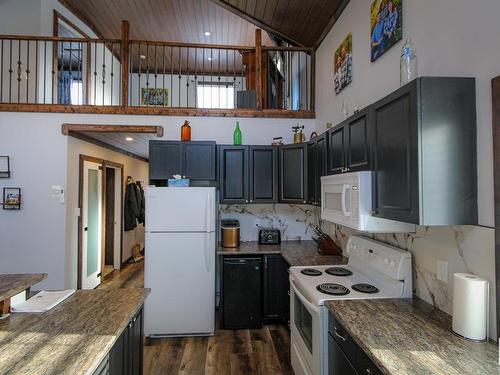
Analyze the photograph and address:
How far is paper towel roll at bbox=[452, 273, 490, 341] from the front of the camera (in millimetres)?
1282

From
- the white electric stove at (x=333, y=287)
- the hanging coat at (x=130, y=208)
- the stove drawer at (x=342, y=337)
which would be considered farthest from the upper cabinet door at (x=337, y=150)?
the hanging coat at (x=130, y=208)

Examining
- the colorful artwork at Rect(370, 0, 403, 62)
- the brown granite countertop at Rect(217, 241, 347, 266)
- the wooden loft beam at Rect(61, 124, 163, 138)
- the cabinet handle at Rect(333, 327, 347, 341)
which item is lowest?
the cabinet handle at Rect(333, 327, 347, 341)

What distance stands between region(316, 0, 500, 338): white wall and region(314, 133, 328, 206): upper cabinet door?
54 cm

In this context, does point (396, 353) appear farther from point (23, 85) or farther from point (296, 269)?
point (23, 85)

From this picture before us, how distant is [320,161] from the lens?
288 cm

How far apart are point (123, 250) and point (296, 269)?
4.43 meters

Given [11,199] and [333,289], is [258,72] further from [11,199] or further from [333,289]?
[11,199]

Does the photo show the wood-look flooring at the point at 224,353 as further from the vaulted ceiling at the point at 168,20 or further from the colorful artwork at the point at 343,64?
the vaulted ceiling at the point at 168,20

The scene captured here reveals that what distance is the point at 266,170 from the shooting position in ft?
11.8

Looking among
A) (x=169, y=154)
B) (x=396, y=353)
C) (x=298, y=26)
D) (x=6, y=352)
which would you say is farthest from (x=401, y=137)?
(x=298, y=26)

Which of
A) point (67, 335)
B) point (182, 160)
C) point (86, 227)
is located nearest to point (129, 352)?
point (67, 335)

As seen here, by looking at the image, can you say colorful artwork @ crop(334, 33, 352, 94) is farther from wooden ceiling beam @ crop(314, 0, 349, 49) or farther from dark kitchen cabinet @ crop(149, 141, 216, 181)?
dark kitchen cabinet @ crop(149, 141, 216, 181)

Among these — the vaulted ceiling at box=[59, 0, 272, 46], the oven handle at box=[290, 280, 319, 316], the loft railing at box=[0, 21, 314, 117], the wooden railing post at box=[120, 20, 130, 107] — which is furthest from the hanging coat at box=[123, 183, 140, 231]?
the oven handle at box=[290, 280, 319, 316]

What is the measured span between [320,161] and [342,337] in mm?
1691
